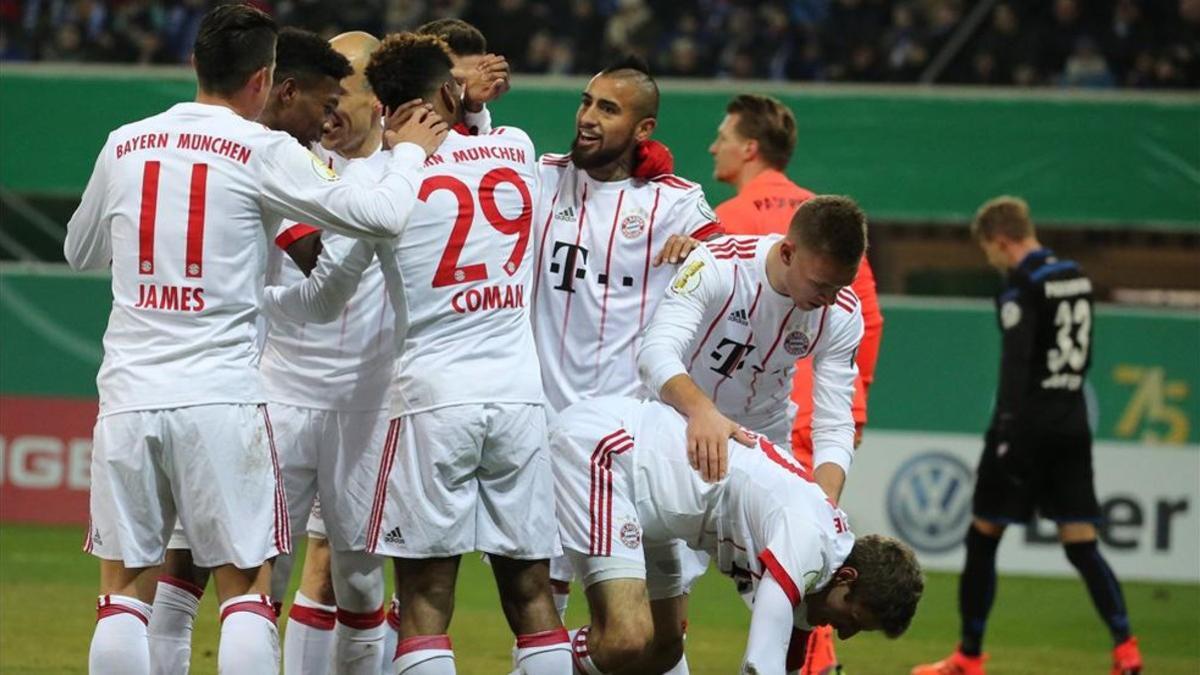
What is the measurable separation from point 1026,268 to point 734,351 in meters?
3.66

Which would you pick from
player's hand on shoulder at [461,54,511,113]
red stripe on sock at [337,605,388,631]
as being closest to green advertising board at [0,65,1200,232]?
player's hand on shoulder at [461,54,511,113]

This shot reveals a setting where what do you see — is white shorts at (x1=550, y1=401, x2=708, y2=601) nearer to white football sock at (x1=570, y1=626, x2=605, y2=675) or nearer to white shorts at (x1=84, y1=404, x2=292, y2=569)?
white football sock at (x1=570, y1=626, x2=605, y2=675)

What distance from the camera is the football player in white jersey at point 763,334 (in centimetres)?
561

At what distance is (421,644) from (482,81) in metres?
2.02

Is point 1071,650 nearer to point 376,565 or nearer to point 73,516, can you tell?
point 376,565

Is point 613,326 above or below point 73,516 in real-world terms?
above

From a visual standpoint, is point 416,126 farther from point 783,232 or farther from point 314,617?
point 783,232

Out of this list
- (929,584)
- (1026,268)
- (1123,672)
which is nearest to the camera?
(1123,672)

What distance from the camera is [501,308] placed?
564cm

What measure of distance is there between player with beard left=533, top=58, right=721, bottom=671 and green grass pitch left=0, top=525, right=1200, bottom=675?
6.72ft

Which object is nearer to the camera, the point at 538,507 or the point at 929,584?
the point at 538,507

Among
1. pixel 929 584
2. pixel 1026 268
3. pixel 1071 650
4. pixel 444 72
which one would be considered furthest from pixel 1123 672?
pixel 444 72

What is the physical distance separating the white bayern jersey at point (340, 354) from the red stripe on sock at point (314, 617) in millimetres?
762

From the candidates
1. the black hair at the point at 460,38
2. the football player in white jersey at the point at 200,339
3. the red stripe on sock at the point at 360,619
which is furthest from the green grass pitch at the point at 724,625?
the black hair at the point at 460,38
